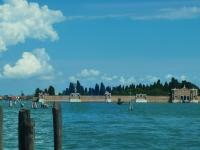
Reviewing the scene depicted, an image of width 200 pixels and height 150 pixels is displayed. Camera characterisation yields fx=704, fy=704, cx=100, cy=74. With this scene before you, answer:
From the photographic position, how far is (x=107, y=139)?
42344 millimetres

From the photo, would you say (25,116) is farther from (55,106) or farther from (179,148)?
(179,148)

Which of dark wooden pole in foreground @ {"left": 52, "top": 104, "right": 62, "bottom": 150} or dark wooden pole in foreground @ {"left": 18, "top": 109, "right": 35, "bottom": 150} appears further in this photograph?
dark wooden pole in foreground @ {"left": 52, "top": 104, "right": 62, "bottom": 150}

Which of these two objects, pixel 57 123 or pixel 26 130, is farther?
pixel 57 123

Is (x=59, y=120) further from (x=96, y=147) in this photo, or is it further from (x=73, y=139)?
(x=73, y=139)

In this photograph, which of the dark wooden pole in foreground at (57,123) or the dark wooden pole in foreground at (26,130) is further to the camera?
the dark wooden pole in foreground at (57,123)

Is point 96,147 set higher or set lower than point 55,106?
lower

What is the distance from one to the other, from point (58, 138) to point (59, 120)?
619mm

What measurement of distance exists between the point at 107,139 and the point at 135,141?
1.91 metres

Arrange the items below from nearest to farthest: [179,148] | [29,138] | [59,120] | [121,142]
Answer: [29,138], [59,120], [179,148], [121,142]

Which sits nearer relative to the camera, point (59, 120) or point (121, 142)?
point (59, 120)

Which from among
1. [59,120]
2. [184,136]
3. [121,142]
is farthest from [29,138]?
[184,136]

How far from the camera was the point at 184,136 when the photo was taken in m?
46.9

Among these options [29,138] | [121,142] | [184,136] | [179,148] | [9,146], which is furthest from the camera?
[184,136]

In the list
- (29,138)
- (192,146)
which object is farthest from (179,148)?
(29,138)
